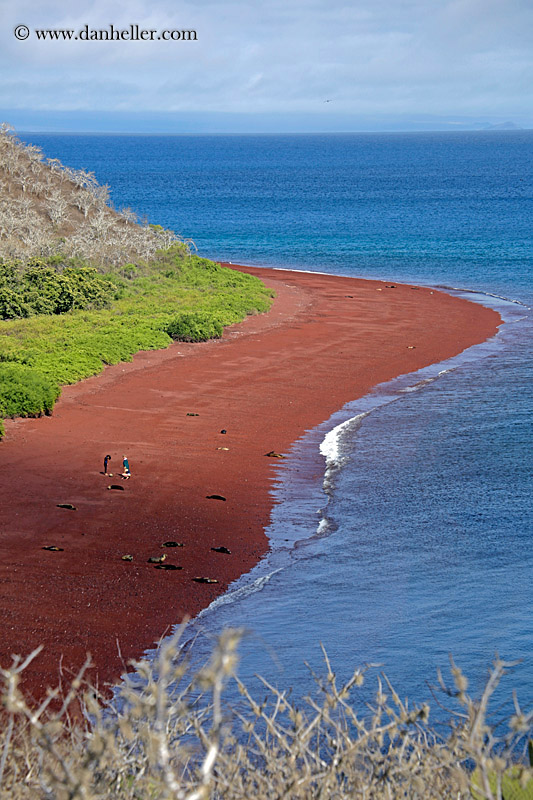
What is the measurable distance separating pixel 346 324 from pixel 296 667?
24021 mm

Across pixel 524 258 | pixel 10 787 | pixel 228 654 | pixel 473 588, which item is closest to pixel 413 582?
pixel 473 588

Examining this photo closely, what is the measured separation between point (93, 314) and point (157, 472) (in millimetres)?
15670

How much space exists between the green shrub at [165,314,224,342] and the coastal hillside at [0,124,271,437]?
0.04 meters

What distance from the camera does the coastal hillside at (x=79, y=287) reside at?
24.8 m

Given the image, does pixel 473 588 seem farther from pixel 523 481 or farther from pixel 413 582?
pixel 523 481

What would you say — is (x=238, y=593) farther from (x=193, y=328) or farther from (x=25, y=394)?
(x=193, y=328)

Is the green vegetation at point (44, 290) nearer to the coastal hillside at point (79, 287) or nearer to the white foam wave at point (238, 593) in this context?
the coastal hillside at point (79, 287)

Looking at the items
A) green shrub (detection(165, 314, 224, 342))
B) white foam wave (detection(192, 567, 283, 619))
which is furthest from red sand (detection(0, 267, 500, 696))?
green shrub (detection(165, 314, 224, 342))

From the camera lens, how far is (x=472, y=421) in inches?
832

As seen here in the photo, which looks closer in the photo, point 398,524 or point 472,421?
point 398,524

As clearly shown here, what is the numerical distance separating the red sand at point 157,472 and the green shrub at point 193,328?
25.5 inches

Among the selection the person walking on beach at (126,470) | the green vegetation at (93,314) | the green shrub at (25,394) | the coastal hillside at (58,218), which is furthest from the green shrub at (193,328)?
the person walking on beach at (126,470)

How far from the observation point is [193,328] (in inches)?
1176

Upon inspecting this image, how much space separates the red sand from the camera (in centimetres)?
1151
